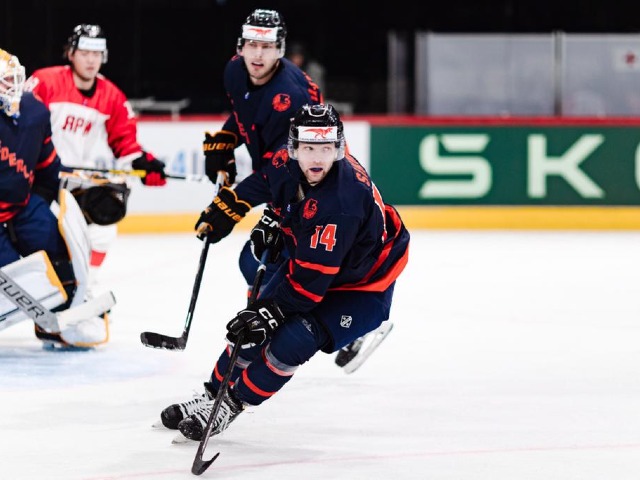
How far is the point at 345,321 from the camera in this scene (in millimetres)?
3355

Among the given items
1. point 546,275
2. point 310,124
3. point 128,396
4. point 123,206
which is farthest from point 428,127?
point 310,124

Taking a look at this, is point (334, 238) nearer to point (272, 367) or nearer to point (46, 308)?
point (272, 367)

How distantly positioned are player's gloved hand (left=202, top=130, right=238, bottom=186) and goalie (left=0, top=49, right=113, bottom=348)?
0.55m

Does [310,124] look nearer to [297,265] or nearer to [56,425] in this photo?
[297,265]

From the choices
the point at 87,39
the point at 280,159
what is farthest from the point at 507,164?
the point at 280,159

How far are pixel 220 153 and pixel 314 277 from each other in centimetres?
143

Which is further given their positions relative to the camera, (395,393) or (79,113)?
(79,113)

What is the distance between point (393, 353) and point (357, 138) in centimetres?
414

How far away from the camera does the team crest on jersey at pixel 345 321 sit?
335 cm

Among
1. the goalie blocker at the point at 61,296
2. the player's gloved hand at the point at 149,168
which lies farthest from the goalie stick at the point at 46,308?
the player's gloved hand at the point at 149,168

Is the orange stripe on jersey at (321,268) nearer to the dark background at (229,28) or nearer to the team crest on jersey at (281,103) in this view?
the team crest on jersey at (281,103)

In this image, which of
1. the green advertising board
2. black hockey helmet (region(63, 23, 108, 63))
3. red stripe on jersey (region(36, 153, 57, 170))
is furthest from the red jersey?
the green advertising board

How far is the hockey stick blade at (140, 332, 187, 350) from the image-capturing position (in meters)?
3.95

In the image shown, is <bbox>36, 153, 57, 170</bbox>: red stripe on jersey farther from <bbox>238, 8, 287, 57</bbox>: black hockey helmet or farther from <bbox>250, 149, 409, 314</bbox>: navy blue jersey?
<bbox>250, 149, 409, 314</bbox>: navy blue jersey
